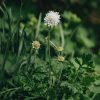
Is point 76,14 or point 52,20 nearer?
point 52,20

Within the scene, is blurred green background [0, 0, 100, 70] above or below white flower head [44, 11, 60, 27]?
above

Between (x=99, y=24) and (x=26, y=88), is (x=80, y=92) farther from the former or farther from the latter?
(x=99, y=24)

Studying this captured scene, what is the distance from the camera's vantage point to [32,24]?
4531 mm

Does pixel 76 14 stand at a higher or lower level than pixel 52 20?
higher

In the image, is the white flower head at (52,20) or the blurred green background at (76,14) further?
the blurred green background at (76,14)

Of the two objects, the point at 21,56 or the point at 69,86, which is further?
the point at 21,56

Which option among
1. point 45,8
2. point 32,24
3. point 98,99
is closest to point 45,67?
point 98,99

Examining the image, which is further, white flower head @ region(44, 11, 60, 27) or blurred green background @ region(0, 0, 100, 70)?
blurred green background @ region(0, 0, 100, 70)

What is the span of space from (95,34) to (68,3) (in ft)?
1.72

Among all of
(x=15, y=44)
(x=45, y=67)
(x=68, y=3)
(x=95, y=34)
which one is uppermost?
(x=68, y=3)

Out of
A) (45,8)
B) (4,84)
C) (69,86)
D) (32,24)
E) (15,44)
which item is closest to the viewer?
(69,86)

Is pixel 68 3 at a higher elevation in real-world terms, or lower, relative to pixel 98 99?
higher

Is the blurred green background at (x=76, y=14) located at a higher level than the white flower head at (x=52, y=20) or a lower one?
higher

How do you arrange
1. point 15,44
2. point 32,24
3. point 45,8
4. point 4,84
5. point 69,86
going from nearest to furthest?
point 69,86 → point 4,84 → point 15,44 → point 32,24 → point 45,8
